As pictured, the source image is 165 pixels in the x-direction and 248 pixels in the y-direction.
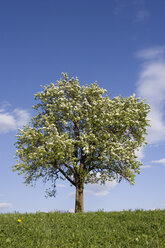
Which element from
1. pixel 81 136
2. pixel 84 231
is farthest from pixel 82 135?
pixel 84 231

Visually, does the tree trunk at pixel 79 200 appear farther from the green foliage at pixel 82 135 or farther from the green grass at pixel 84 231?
the green grass at pixel 84 231

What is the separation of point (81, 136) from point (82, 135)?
8.0 inches

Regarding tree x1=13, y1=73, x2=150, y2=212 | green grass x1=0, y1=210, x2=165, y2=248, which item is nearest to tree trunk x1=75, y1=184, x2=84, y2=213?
tree x1=13, y1=73, x2=150, y2=212

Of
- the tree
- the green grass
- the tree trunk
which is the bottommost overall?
the green grass

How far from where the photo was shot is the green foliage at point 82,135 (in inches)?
984

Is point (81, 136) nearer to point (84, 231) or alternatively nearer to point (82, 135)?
point (82, 135)

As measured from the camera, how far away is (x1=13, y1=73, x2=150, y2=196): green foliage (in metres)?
25.0

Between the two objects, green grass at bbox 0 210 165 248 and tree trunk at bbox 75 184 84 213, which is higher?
tree trunk at bbox 75 184 84 213

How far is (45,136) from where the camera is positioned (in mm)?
25109

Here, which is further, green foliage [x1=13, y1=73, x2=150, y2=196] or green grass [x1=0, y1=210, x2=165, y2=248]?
green foliage [x1=13, y1=73, x2=150, y2=196]

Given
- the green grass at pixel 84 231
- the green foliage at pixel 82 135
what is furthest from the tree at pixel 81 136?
the green grass at pixel 84 231

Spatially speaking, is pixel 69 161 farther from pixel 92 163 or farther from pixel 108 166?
pixel 108 166

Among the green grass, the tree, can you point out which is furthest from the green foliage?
the green grass

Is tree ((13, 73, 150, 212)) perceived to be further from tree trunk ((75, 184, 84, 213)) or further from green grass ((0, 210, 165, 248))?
green grass ((0, 210, 165, 248))
